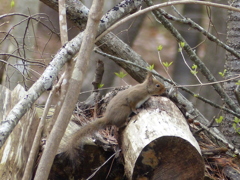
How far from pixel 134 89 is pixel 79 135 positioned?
0.76m

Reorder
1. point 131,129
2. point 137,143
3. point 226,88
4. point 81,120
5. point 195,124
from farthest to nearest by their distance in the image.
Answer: point 226,88 < point 81,120 < point 195,124 < point 131,129 < point 137,143

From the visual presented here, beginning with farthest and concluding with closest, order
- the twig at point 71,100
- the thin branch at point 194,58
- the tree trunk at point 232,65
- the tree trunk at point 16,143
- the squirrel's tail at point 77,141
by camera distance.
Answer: the tree trunk at point 232,65
the thin branch at point 194,58
the squirrel's tail at point 77,141
the tree trunk at point 16,143
the twig at point 71,100

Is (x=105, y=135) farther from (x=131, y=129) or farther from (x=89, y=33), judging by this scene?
(x=89, y=33)

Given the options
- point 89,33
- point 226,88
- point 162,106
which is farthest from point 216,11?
point 89,33

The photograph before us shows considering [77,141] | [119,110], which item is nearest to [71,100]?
[77,141]

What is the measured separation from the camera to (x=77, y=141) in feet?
10.0

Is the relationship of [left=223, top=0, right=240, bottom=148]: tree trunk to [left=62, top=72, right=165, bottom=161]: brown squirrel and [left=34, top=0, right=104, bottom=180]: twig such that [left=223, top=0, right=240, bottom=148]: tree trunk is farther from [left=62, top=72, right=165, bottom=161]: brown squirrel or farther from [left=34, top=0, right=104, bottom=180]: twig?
[left=34, top=0, right=104, bottom=180]: twig

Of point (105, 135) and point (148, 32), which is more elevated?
point (148, 32)

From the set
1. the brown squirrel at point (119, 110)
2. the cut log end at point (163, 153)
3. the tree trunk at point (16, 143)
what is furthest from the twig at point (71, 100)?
the brown squirrel at point (119, 110)

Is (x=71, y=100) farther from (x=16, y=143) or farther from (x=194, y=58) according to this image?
(x=194, y=58)

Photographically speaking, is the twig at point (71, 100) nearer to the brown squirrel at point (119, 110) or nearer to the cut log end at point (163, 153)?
the cut log end at point (163, 153)

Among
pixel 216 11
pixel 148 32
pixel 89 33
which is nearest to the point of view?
pixel 89 33

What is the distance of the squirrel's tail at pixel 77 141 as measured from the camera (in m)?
2.98

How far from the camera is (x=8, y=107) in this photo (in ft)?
9.87
